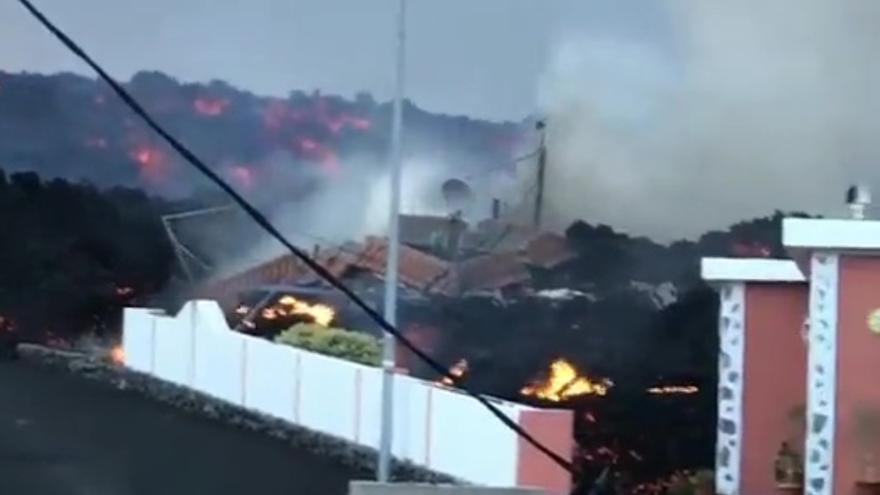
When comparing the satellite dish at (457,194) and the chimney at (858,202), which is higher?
the satellite dish at (457,194)

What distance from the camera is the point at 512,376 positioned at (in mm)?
15234

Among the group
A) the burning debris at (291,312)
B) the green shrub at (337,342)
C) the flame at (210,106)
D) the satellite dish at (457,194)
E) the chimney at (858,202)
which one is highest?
the flame at (210,106)

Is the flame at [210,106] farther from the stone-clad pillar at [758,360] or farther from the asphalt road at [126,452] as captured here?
the stone-clad pillar at [758,360]

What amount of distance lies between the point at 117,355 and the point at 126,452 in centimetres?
303

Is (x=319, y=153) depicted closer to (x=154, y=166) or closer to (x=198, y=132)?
A: (x=198, y=132)

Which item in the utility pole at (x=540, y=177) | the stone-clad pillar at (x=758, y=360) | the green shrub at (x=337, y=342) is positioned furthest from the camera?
the utility pole at (x=540, y=177)

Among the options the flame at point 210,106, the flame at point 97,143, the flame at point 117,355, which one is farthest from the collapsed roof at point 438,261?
the flame at point 97,143

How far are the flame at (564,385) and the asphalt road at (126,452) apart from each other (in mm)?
2764

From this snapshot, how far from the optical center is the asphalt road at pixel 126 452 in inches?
442

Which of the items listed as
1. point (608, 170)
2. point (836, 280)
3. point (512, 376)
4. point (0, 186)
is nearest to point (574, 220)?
point (608, 170)

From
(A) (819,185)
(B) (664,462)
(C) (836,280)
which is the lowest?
(B) (664,462)

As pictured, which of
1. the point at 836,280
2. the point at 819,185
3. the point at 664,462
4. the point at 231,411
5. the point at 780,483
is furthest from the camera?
the point at 819,185

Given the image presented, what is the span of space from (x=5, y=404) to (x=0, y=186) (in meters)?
2.20

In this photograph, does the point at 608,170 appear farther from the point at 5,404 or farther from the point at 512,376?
the point at 5,404
